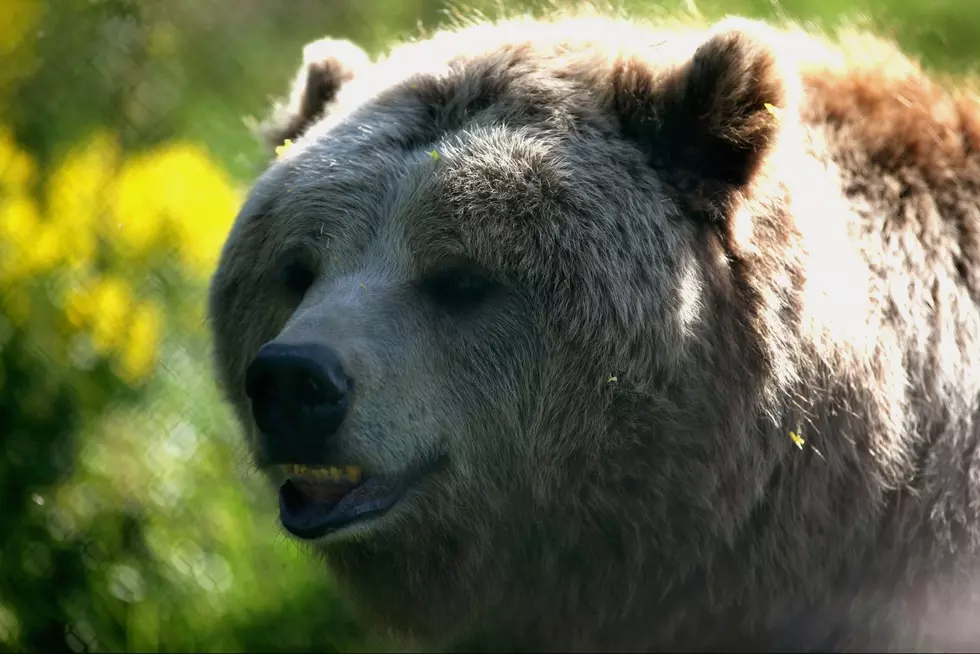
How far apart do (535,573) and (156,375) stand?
2212mm

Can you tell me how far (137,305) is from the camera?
4.71 metres

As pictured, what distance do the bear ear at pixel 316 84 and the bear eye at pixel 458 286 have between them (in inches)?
37.1

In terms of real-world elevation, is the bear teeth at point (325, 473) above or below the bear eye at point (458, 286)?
below

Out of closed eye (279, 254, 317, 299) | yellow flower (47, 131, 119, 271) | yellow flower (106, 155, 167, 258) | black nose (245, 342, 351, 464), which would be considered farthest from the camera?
yellow flower (106, 155, 167, 258)

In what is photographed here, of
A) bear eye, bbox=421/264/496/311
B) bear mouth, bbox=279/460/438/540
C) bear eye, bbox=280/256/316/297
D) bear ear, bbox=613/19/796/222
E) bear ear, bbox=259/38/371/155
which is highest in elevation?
bear ear, bbox=613/19/796/222

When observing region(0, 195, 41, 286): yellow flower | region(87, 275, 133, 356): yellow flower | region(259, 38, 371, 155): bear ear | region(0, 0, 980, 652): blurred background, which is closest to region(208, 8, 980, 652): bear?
region(259, 38, 371, 155): bear ear

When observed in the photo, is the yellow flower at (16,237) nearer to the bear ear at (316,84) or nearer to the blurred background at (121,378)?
the blurred background at (121,378)

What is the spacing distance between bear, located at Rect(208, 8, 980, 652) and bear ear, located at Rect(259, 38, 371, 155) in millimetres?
420

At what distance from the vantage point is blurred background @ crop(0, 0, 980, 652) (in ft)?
13.5

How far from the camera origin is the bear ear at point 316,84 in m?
3.63

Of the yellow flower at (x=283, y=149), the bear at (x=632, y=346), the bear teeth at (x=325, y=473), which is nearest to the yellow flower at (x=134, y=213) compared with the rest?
the yellow flower at (x=283, y=149)

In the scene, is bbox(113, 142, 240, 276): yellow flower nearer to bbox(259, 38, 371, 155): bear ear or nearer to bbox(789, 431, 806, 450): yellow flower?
bbox(259, 38, 371, 155): bear ear

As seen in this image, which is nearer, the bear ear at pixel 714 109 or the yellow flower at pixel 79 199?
the bear ear at pixel 714 109

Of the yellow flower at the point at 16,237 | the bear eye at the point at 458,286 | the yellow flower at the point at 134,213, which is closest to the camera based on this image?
the bear eye at the point at 458,286
